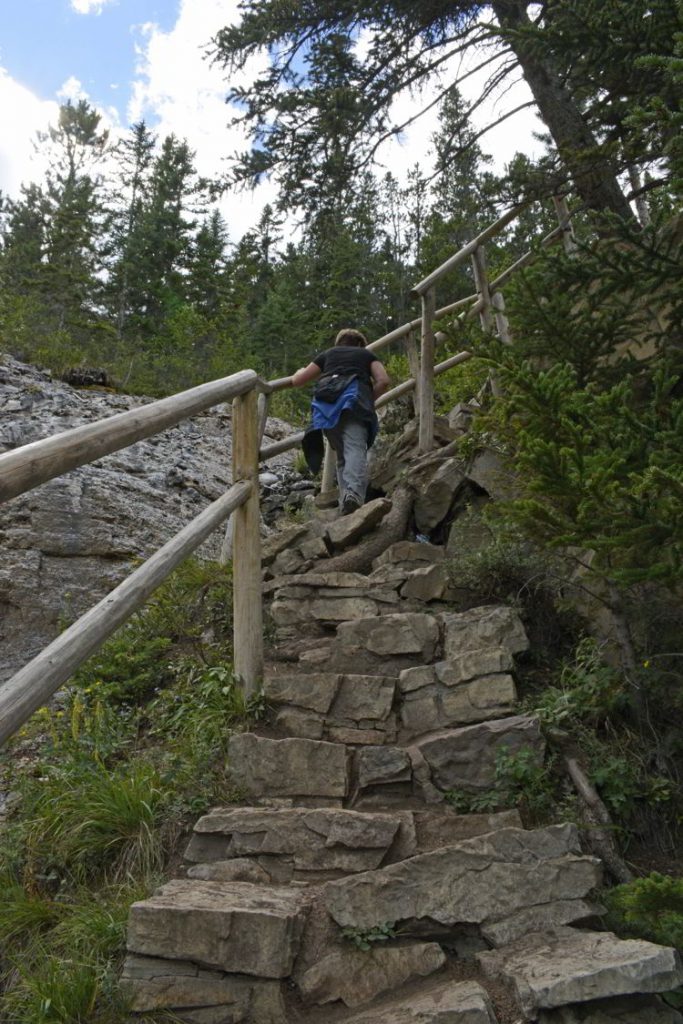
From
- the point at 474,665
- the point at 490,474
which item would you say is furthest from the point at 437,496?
the point at 474,665

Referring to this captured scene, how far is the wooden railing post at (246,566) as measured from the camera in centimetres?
398

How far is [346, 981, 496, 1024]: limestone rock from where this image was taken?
2.16 metres

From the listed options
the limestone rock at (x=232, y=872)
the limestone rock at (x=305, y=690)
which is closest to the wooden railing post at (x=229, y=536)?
the limestone rock at (x=305, y=690)

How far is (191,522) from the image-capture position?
359 centimetres

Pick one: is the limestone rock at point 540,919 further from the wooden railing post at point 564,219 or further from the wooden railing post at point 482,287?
the wooden railing post at point 564,219

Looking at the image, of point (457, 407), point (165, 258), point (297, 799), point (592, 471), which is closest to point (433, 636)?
point (297, 799)

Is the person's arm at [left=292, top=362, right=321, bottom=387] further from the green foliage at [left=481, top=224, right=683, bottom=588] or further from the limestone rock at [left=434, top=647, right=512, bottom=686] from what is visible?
the limestone rock at [left=434, top=647, right=512, bottom=686]

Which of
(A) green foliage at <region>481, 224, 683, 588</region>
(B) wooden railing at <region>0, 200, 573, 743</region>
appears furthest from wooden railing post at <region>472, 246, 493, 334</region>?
(A) green foliage at <region>481, 224, 683, 588</region>

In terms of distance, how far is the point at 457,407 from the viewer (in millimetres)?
7758

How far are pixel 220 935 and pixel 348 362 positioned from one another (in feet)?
16.5

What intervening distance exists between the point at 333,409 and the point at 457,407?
67.5 inches

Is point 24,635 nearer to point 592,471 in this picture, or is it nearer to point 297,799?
point 297,799

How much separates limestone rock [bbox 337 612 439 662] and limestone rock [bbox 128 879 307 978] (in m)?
1.94

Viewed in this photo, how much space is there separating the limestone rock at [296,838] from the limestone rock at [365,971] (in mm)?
385
